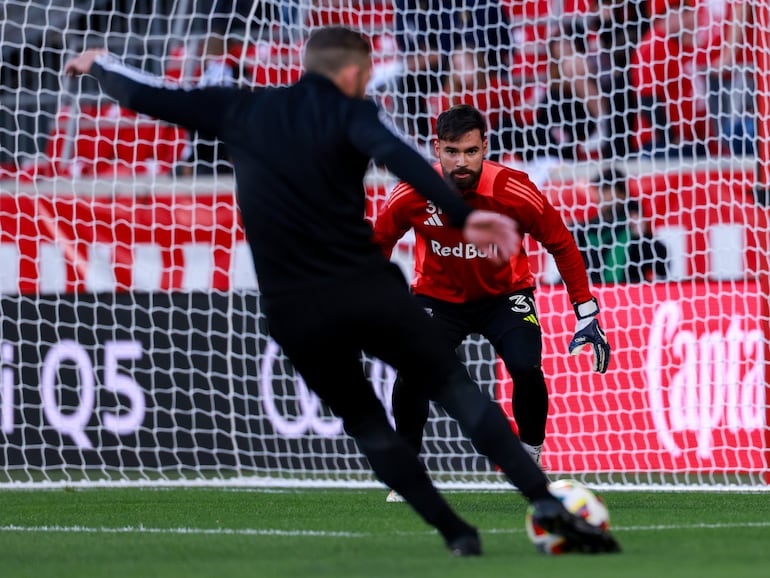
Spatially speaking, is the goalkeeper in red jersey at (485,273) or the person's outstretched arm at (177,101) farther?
the goalkeeper in red jersey at (485,273)

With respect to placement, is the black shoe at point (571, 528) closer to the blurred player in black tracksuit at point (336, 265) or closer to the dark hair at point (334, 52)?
the blurred player in black tracksuit at point (336, 265)

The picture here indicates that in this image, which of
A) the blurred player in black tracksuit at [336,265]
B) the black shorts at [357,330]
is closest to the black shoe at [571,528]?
the blurred player in black tracksuit at [336,265]

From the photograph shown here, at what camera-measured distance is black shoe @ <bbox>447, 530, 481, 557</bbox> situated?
4.18 meters

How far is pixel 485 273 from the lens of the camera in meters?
6.48

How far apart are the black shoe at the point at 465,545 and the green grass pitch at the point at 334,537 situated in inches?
1.7

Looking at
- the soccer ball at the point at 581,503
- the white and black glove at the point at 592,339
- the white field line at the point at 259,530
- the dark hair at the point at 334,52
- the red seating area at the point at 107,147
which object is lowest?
the white field line at the point at 259,530

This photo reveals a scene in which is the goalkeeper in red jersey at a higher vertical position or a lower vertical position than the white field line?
higher

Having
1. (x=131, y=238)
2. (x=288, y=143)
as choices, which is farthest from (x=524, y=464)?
(x=131, y=238)

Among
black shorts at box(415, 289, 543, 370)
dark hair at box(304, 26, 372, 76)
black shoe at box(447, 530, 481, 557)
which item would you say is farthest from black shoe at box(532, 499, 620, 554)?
black shorts at box(415, 289, 543, 370)

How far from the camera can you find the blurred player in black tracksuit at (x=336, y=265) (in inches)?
160

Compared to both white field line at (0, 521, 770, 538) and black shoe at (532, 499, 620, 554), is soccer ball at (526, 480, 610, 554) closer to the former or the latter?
black shoe at (532, 499, 620, 554)

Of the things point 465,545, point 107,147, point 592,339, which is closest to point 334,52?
point 465,545

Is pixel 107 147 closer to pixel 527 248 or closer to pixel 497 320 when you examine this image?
pixel 527 248

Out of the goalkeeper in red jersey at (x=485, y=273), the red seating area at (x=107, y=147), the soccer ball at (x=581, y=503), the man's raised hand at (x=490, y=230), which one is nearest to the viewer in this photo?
the man's raised hand at (x=490, y=230)
